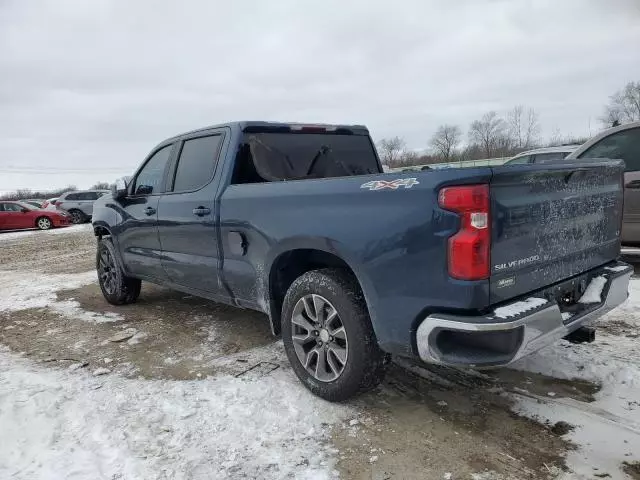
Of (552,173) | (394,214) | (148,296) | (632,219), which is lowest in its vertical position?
(148,296)

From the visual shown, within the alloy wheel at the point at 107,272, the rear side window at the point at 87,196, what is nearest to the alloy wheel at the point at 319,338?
the alloy wheel at the point at 107,272

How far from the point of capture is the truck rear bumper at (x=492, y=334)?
2453 millimetres

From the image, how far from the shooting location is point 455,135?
73.4 m

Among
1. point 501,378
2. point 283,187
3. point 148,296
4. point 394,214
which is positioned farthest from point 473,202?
point 148,296

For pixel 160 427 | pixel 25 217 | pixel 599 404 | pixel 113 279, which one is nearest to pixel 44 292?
pixel 113 279

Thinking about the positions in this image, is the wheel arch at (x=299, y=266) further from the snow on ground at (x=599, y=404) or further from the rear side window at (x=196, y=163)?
the snow on ground at (x=599, y=404)

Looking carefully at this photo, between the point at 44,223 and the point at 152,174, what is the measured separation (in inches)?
745

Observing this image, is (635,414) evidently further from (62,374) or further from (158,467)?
(62,374)

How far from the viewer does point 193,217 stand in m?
4.30

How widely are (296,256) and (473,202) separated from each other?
1463mm

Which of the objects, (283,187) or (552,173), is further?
(283,187)

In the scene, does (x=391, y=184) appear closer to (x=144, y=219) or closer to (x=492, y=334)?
(x=492, y=334)

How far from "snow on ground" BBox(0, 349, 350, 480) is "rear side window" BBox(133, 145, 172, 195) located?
6.80 feet

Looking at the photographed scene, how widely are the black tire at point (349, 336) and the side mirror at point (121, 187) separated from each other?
3.11 m
